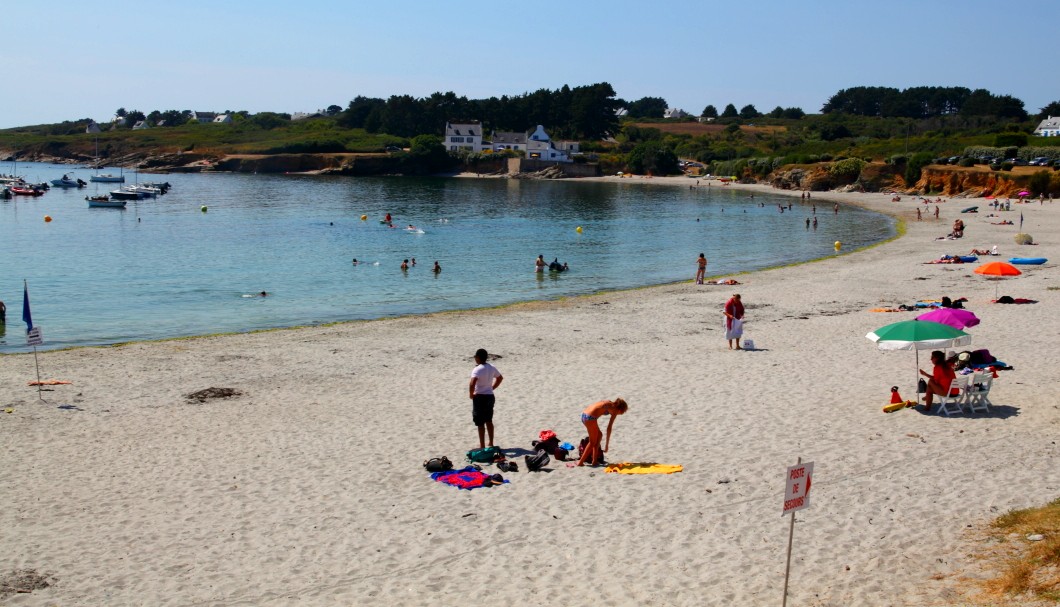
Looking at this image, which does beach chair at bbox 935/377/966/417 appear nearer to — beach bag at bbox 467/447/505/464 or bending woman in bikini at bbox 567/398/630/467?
bending woman in bikini at bbox 567/398/630/467

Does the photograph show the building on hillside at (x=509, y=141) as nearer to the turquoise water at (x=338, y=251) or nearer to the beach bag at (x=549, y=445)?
the turquoise water at (x=338, y=251)

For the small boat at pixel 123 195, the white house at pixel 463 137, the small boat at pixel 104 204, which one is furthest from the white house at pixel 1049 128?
the small boat at pixel 104 204

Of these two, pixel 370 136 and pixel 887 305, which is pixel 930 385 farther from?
pixel 370 136

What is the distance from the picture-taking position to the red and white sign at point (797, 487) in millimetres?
8164

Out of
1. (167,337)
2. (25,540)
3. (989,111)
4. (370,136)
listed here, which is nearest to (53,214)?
(167,337)

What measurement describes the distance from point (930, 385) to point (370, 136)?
527 feet

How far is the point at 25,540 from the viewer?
10.7 meters

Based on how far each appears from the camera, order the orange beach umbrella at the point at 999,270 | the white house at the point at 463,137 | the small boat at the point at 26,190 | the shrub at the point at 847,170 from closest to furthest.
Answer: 1. the orange beach umbrella at the point at 999,270
2. the small boat at the point at 26,190
3. the shrub at the point at 847,170
4. the white house at the point at 463,137

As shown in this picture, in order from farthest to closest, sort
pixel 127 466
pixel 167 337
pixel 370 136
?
pixel 370 136 < pixel 167 337 < pixel 127 466

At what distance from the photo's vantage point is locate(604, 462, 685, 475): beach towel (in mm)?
12758

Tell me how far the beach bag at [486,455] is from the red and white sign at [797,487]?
18.9ft

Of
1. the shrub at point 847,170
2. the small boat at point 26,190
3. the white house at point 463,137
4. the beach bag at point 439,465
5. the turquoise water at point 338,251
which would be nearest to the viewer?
the beach bag at point 439,465

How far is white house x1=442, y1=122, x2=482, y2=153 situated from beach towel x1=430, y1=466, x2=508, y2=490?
494 ft

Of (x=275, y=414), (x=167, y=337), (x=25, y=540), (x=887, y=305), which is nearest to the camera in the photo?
(x=25, y=540)
